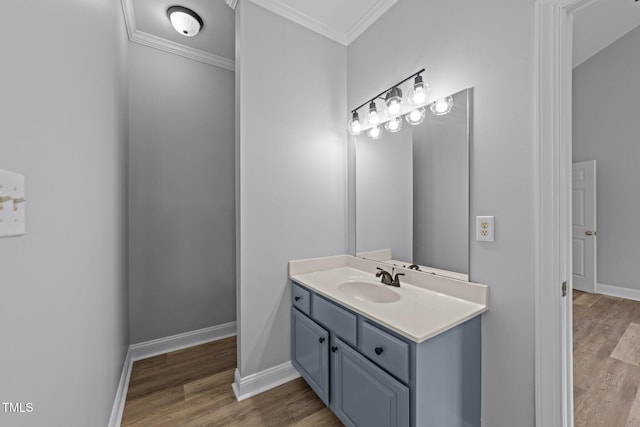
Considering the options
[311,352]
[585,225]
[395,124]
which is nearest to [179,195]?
[311,352]

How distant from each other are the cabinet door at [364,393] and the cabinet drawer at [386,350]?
44mm

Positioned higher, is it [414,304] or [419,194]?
[419,194]

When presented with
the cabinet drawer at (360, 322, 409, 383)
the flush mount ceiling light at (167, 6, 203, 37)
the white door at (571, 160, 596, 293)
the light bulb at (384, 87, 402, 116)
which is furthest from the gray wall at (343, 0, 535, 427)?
the white door at (571, 160, 596, 293)

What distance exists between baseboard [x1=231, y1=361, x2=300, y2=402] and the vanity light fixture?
1916mm

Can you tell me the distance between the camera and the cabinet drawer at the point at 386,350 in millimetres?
1093

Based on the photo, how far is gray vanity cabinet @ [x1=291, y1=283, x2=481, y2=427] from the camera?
108cm

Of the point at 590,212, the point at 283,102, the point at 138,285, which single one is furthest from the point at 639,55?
the point at 138,285

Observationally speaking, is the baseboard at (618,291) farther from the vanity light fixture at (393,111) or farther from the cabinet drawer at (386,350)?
the cabinet drawer at (386,350)

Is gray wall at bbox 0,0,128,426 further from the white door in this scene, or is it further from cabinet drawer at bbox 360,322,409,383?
the white door

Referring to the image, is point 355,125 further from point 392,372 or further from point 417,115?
point 392,372

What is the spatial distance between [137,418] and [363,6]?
10.5 feet

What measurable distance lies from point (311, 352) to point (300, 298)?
353 mm

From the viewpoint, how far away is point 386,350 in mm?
1176

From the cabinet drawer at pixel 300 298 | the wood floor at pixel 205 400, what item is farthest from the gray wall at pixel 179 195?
the cabinet drawer at pixel 300 298
